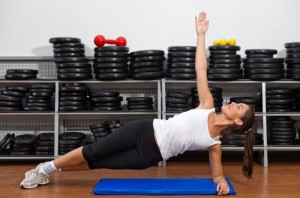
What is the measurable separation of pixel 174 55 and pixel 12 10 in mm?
2490

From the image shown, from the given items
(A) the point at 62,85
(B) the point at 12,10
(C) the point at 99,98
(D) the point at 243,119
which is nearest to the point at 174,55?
(C) the point at 99,98

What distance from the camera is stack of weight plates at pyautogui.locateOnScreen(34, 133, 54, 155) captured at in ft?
17.7

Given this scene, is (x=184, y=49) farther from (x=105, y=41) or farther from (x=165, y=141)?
(x=165, y=141)

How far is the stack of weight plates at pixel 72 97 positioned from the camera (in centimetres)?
540

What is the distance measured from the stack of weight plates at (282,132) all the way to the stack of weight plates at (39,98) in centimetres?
298

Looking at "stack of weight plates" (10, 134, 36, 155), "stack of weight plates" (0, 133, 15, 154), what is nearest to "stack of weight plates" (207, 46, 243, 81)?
"stack of weight plates" (10, 134, 36, 155)

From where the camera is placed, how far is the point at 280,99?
538 centimetres

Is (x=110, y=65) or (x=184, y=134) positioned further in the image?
(x=110, y=65)

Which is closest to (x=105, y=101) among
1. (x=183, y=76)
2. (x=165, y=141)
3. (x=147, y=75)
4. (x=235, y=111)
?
(x=147, y=75)

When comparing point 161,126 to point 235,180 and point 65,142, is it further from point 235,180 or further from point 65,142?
point 65,142

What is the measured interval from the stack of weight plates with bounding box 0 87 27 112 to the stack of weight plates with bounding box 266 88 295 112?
3.25m

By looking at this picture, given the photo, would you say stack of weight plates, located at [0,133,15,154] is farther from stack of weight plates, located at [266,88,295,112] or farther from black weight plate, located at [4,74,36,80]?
stack of weight plates, located at [266,88,295,112]

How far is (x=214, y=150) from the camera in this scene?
373 centimetres

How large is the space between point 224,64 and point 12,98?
280cm
